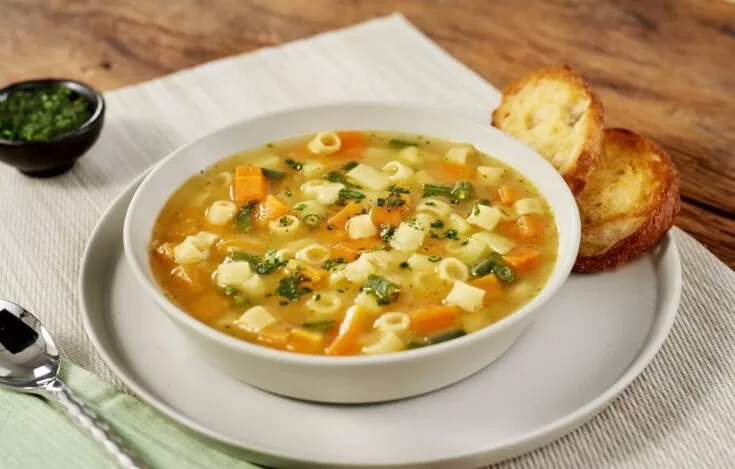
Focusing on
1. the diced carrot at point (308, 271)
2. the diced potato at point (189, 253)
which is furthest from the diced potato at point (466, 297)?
the diced potato at point (189, 253)

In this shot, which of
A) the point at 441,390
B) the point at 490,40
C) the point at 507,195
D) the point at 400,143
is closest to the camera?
the point at 441,390

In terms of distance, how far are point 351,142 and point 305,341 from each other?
1343 millimetres

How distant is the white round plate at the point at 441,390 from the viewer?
2.49 metres

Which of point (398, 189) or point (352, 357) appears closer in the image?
point (352, 357)

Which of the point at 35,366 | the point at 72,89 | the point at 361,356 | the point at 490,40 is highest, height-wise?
the point at 361,356

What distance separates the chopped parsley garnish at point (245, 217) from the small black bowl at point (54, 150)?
1.12m

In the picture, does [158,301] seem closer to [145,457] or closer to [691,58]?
[145,457]

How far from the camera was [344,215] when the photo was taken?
3.31m

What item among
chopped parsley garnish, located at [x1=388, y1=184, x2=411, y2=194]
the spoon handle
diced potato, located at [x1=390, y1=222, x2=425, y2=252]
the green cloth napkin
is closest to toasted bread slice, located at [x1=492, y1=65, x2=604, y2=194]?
chopped parsley garnish, located at [x1=388, y1=184, x2=411, y2=194]

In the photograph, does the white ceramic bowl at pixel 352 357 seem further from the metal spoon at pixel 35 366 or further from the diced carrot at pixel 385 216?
the diced carrot at pixel 385 216

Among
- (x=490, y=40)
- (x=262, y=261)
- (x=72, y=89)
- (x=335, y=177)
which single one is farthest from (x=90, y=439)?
(x=490, y=40)

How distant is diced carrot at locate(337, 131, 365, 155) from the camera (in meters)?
3.77

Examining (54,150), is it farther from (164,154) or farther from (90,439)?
(90,439)

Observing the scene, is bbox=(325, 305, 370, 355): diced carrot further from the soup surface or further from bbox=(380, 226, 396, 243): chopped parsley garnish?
bbox=(380, 226, 396, 243): chopped parsley garnish
